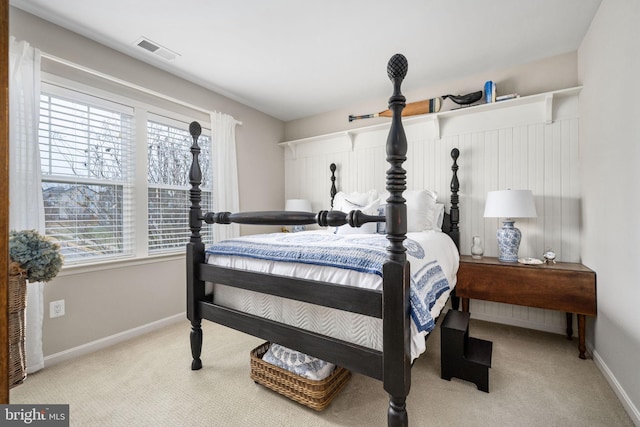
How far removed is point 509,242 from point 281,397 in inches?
86.3

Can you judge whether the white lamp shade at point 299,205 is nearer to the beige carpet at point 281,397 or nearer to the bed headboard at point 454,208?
the bed headboard at point 454,208

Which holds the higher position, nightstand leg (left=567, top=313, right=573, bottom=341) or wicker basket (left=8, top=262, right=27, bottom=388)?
wicker basket (left=8, top=262, right=27, bottom=388)

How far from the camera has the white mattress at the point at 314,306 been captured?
47.4 inches

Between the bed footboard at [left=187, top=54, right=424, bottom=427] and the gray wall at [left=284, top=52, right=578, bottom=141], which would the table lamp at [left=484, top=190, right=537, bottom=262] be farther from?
the bed footboard at [left=187, top=54, right=424, bottom=427]

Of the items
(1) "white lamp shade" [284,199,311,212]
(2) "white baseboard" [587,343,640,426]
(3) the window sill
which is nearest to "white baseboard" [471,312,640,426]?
(2) "white baseboard" [587,343,640,426]

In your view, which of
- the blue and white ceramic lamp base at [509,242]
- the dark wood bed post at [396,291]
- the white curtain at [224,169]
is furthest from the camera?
the white curtain at [224,169]

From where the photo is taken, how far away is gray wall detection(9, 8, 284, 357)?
1982mm

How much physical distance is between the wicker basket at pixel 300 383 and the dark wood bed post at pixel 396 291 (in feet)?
1.53

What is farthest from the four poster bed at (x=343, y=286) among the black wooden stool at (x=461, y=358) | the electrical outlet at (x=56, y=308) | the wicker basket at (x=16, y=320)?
the electrical outlet at (x=56, y=308)

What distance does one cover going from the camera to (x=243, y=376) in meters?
1.80

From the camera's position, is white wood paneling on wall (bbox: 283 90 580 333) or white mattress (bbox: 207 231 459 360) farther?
white wood paneling on wall (bbox: 283 90 580 333)

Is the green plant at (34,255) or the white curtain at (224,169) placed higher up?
the white curtain at (224,169)

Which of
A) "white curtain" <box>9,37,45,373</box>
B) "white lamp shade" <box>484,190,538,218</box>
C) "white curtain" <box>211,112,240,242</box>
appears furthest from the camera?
"white curtain" <box>211,112,240,242</box>

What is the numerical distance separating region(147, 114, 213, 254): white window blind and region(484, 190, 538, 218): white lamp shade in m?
2.99
